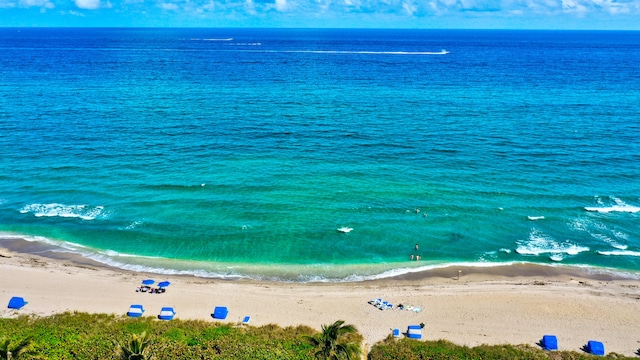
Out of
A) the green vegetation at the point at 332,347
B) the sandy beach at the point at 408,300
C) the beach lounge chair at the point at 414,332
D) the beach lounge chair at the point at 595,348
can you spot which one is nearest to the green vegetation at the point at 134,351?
the green vegetation at the point at 332,347

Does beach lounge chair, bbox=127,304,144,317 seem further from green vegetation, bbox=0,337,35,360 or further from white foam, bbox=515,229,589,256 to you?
white foam, bbox=515,229,589,256

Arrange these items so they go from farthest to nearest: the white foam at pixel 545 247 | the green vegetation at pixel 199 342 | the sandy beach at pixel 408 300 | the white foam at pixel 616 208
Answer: the white foam at pixel 616 208 < the white foam at pixel 545 247 < the sandy beach at pixel 408 300 < the green vegetation at pixel 199 342

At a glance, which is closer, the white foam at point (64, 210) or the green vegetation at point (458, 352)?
the green vegetation at point (458, 352)

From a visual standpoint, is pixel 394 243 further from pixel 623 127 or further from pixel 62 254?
pixel 623 127

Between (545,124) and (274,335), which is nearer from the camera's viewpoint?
(274,335)

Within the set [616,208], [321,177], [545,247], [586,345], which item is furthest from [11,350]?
[616,208]

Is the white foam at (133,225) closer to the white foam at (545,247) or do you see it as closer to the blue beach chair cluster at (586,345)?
the white foam at (545,247)

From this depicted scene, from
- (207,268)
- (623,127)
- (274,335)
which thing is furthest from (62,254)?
(623,127)
